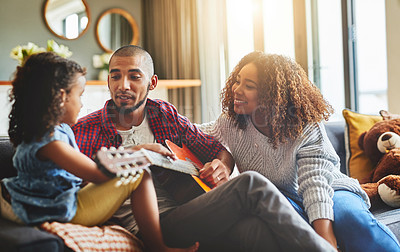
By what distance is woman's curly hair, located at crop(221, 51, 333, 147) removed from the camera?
64.2 inches

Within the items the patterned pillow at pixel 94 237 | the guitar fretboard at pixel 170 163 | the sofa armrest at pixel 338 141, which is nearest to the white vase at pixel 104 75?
the sofa armrest at pixel 338 141

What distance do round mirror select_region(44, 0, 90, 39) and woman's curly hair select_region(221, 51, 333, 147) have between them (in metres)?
3.39

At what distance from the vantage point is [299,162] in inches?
63.2

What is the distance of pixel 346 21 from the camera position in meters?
3.28

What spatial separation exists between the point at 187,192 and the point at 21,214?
2.03ft

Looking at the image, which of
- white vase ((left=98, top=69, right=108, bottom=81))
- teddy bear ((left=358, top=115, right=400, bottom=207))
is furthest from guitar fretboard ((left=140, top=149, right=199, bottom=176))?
white vase ((left=98, top=69, right=108, bottom=81))

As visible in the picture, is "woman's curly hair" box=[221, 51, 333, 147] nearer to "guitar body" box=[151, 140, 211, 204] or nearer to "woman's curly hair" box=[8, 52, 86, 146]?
"guitar body" box=[151, 140, 211, 204]

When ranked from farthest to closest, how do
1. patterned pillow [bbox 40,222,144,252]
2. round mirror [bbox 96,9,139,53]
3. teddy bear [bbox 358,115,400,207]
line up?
round mirror [bbox 96,9,139,53], teddy bear [bbox 358,115,400,207], patterned pillow [bbox 40,222,144,252]

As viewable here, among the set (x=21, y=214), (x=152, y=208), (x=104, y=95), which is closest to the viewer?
(x=21, y=214)

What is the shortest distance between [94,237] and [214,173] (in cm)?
58

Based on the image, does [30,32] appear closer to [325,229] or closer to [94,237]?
[94,237]

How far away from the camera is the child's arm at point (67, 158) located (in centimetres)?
114

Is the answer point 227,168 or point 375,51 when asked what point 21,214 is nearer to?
point 227,168

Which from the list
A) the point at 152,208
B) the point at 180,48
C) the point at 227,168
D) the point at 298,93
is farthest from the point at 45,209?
the point at 180,48
